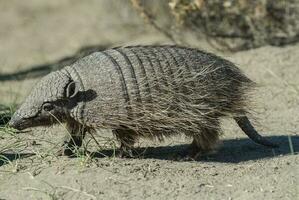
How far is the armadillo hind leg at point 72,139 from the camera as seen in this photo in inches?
235

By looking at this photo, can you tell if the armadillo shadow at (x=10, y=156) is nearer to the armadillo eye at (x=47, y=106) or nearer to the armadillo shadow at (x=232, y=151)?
the armadillo eye at (x=47, y=106)

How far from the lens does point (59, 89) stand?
579cm

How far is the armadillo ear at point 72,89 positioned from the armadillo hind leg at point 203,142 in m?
1.08

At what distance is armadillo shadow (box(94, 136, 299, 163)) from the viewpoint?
6.20 meters

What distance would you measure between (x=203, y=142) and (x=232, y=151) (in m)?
0.47

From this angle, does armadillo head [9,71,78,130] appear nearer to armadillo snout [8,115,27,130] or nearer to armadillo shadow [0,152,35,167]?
armadillo snout [8,115,27,130]

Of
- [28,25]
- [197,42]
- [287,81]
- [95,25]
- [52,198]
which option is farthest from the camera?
[28,25]

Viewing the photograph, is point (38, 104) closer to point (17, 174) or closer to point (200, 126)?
point (17, 174)

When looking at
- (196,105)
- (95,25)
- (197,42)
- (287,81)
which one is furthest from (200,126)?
(95,25)

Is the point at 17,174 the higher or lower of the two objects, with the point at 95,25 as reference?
higher

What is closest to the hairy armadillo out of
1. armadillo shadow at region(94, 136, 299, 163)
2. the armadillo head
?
the armadillo head

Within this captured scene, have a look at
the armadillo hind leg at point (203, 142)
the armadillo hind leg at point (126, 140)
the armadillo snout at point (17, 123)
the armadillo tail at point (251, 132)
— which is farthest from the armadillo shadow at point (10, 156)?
the armadillo tail at point (251, 132)

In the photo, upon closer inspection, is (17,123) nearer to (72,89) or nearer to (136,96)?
(72,89)

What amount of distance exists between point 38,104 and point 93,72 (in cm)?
51
